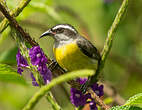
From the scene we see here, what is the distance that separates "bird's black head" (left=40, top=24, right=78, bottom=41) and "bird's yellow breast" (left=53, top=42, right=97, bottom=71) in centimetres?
16

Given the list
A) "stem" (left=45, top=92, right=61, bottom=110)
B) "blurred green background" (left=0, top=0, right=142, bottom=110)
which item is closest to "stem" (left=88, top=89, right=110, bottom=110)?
"stem" (left=45, top=92, right=61, bottom=110)

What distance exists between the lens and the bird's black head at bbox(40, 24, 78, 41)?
3125 millimetres

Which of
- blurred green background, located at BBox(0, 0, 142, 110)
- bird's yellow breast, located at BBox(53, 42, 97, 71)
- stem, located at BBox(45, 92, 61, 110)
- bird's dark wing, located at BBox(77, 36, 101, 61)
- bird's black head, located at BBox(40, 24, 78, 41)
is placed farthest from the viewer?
blurred green background, located at BBox(0, 0, 142, 110)

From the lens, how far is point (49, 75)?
1513mm

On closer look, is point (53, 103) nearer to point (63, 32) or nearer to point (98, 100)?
point (98, 100)

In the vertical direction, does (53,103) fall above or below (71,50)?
below

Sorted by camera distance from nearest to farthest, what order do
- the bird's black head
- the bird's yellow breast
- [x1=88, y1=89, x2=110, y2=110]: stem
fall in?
[x1=88, y1=89, x2=110, y2=110]: stem < the bird's yellow breast < the bird's black head

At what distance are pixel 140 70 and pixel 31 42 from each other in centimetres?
340

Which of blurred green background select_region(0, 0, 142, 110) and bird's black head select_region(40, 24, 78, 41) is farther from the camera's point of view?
blurred green background select_region(0, 0, 142, 110)

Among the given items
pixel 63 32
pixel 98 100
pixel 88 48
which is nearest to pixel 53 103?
pixel 98 100

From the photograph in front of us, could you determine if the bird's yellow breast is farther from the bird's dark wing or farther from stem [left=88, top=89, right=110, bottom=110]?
stem [left=88, top=89, right=110, bottom=110]

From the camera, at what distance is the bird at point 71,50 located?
271cm

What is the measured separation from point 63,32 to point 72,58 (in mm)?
483

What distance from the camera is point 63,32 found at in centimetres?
331
